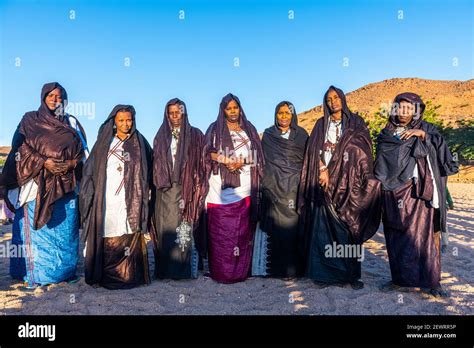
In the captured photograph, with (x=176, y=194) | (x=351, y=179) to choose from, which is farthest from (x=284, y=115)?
(x=176, y=194)

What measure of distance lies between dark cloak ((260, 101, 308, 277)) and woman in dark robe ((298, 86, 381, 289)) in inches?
7.3

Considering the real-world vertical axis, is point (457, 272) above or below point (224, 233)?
below

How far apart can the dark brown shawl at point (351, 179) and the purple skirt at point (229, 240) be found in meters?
0.87

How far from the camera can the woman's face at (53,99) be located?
435cm

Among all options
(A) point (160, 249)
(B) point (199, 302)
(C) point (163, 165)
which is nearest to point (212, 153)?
(C) point (163, 165)

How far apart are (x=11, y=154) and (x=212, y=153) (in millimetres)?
2251

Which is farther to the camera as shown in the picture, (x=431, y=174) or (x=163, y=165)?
(x=163, y=165)

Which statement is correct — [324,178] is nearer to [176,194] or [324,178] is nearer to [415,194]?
[415,194]

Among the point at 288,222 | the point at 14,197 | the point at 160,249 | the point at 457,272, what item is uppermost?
the point at 14,197

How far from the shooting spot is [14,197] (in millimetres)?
4477

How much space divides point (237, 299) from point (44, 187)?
7.99 ft

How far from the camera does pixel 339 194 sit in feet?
13.9

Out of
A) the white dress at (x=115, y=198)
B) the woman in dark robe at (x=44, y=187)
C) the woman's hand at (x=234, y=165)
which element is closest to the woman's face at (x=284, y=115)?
the woman's hand at (x=234, y=165)

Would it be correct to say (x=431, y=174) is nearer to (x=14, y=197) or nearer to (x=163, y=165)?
(x=163, y=165)
